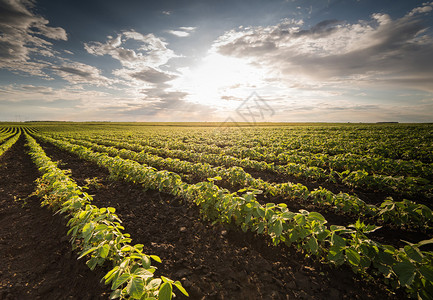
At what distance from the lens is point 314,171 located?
301 inches

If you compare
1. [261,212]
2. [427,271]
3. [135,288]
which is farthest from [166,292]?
[427,271]

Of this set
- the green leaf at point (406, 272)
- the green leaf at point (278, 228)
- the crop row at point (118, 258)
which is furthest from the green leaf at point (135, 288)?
the green leaf at point (406, 272)

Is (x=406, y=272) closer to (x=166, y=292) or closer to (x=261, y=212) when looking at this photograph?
(x=261, y=212)

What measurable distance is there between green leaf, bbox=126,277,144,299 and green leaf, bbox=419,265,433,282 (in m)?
3.09

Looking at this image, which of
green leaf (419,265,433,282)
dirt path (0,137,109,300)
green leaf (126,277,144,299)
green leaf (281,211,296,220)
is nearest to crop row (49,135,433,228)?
green leaf (419,265,433,282)

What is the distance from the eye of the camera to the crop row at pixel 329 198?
352 centimetres

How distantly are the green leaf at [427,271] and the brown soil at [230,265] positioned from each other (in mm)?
958

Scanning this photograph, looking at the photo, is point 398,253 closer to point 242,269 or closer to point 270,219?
point 270,219

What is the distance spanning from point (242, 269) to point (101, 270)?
2.35 meters

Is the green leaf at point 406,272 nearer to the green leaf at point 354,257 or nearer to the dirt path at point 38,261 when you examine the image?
the green leaf at point 354,257

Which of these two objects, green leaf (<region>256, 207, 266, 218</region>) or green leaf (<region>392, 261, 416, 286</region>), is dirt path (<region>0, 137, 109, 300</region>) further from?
green leaf (<region>392, 261, 416, 286</region>)

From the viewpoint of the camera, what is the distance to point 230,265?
10.6 ft

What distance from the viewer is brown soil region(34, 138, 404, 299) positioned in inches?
107

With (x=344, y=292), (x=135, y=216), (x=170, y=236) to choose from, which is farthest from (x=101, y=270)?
(x=344, y=292)
